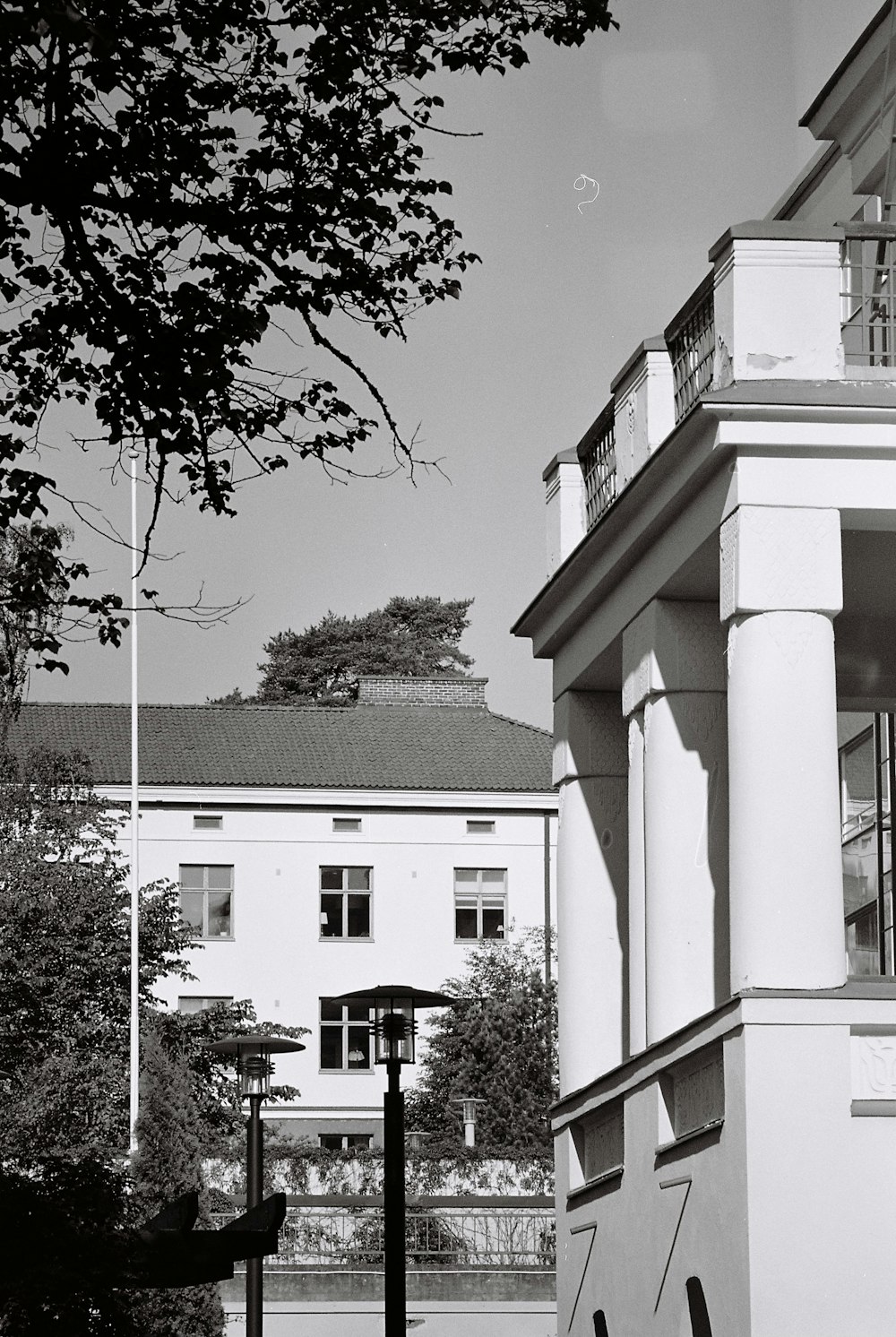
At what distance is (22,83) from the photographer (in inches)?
409

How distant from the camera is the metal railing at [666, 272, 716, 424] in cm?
1444

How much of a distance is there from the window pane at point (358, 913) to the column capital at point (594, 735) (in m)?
40.9

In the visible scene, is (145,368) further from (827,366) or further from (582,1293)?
(582,1293)

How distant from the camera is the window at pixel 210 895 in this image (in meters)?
58.3

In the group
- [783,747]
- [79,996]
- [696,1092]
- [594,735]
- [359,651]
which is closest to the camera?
[783,747]

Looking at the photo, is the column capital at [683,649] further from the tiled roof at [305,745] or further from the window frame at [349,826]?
the window frame at [349,826]

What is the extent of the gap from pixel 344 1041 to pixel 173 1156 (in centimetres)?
2548

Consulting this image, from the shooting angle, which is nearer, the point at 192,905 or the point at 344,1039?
the point at 344,1039

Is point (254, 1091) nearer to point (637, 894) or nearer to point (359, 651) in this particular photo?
point (637, 894)

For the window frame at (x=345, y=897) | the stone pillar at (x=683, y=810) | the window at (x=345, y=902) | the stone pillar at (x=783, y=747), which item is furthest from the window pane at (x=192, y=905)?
the stone pillar at (x=783, y=747)

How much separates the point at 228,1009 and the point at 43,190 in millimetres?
34936

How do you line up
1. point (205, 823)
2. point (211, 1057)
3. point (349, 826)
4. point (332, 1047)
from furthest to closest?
point (349, 826) < point (205, 823) < point (332, 1047) < point (211, 1057)

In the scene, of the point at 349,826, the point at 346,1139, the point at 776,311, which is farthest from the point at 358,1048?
the point at 776,311

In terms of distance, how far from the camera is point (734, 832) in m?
13.3
